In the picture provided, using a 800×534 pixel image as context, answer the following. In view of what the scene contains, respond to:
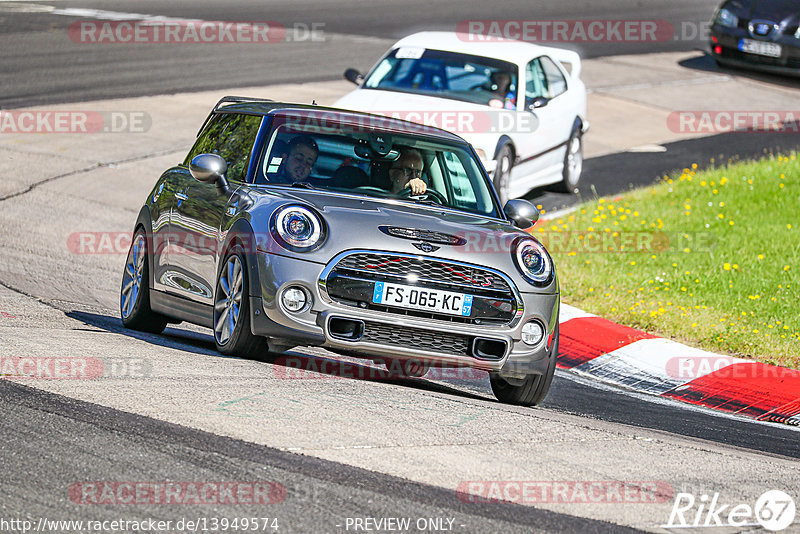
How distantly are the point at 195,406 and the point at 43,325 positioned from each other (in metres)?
2.57

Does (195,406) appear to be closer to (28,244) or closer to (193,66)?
(28,244)

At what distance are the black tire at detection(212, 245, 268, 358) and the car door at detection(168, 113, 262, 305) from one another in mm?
196

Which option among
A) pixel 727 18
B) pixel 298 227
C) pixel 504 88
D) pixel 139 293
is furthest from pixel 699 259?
pixel 727 18

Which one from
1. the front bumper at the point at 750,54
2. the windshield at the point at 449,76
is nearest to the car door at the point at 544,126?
the windshield at the point at 449,76

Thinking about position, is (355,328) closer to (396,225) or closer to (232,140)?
(396,225)

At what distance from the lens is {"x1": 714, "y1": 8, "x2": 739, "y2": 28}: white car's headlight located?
878 inches

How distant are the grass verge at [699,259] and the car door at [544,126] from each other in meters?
0.74

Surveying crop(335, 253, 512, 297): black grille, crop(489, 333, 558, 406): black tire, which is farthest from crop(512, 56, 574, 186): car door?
crop(335, 253, 512, 297): black grille

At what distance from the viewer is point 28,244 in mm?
11484

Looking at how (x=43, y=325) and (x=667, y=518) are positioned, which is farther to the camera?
(x=43, y=325)

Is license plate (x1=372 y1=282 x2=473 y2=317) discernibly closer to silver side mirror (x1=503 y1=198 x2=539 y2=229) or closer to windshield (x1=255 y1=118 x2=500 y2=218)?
windshield (x1=255 y1=118 x2=500 y2=218)

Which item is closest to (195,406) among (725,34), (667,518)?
(667,518)

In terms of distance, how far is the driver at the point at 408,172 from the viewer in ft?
26.3

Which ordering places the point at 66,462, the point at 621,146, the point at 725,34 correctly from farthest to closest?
the point at 725,34 < the point at 621,146 < the point at 66,462
